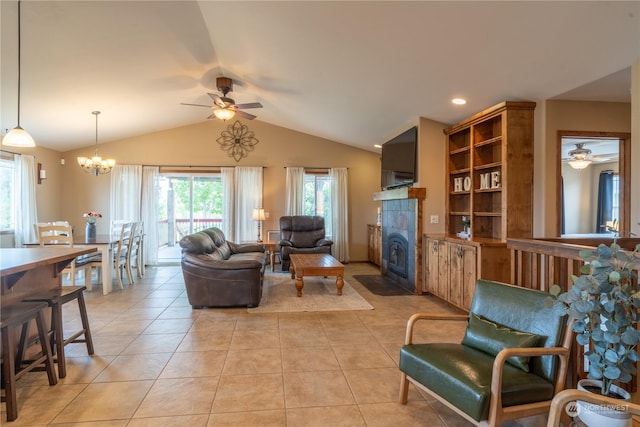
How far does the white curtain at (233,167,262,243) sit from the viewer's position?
726cm

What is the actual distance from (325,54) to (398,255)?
11.2ft

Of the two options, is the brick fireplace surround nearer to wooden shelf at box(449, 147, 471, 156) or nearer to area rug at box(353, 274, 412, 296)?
area rug at box(353, 274, 412, 296)

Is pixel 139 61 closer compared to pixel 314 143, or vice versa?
pixel 139 61

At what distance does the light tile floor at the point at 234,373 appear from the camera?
205 cm

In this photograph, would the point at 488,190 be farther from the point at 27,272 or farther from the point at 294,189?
the point at 27,272

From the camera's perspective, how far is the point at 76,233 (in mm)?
6984

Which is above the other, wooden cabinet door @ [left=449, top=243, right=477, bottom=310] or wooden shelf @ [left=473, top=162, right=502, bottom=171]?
wooden shelf @ [left=473, top=162, right=502, bottom=171]

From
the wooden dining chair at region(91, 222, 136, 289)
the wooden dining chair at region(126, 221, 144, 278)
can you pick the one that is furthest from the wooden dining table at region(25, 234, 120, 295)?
the wooden dining chair at region(126, 221, 144, 278)

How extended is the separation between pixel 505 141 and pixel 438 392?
3.00 metres

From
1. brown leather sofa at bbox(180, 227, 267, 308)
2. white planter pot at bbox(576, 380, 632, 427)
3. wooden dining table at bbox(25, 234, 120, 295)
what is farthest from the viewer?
wooden dining table at bbox(25, 234, 120, 295)

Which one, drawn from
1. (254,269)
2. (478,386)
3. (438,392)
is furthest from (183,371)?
(478,386)

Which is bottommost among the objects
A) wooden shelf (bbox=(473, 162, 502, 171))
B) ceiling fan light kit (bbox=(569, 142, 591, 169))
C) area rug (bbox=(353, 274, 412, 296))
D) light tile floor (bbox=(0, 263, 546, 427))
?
light tile floor (bbox=(0, 263, 546, 427))

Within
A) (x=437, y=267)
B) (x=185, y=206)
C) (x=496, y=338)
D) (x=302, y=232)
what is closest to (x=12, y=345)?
(x=496, y=338)

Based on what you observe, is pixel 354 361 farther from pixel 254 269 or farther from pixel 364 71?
pixel 364 71
